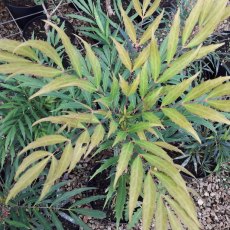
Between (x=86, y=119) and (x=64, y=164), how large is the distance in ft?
0.39

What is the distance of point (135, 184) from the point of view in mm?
667

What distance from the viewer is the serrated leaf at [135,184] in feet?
2.12

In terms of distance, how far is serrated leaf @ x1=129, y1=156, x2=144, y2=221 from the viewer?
0.65m

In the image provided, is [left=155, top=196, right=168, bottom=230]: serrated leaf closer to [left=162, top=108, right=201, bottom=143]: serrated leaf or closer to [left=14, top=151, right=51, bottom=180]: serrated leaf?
[left=162, top=108, right=201, bottom=143]: serrated leaf

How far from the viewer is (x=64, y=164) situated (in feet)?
2.23

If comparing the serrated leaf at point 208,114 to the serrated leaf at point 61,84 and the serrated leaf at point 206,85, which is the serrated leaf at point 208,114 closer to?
the serrated leaf at point 206,85

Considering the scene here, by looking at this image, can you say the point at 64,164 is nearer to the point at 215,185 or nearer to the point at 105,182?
the point at 105,182

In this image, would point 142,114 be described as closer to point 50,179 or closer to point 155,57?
point 155,57

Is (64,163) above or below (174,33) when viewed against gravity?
below

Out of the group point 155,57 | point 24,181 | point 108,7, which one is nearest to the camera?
point 24,181

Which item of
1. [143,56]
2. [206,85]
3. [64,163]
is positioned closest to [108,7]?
[143,56]

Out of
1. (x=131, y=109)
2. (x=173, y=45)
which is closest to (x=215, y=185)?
(x=131, y=109)

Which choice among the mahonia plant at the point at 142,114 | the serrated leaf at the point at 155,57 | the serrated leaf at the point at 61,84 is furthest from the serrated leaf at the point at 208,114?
the serrated leaf at the point at 61,84

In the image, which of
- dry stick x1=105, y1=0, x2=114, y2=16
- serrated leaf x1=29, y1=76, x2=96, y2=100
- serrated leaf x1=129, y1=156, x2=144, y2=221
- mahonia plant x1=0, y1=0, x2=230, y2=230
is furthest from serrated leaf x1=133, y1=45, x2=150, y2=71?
dry stick x1=105, y1=0, x2=114, y2=16
